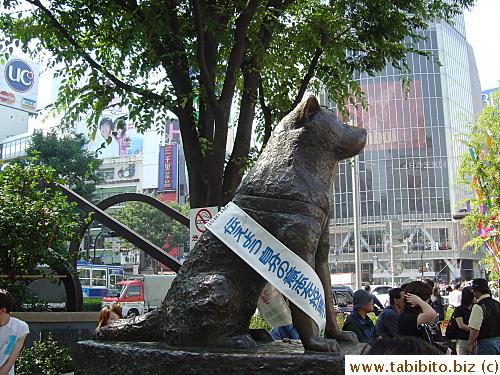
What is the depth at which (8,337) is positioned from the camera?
419 centimetres

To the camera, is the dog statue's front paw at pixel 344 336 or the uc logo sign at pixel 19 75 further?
the uc logo sign at pixel 19 75

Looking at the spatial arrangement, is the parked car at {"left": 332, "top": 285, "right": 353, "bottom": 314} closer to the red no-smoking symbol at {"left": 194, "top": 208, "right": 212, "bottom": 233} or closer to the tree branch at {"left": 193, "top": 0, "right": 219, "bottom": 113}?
the red no-smoking symbol at {"left": 194, "top": 208, "right": 212, "bottom": 233}

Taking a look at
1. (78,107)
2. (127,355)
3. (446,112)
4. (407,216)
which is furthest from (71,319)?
(446,112)

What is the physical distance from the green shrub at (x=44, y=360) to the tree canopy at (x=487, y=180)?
62.8 ft

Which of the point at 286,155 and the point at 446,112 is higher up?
the point at 446,112

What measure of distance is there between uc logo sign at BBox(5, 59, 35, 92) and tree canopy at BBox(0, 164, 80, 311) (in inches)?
2701

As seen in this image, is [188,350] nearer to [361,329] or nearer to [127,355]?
[127,355]

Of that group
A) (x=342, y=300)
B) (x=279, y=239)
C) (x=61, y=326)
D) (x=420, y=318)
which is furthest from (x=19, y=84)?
(x=279, y=239)

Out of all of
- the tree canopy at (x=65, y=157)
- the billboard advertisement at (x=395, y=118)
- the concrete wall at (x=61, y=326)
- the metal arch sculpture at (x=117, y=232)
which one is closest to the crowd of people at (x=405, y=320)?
the concrete wall at (x=61, y=326)

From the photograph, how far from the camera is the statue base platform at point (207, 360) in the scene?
255cm

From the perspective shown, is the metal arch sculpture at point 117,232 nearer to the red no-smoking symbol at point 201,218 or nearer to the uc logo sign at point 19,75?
the red no-smoking symbol at point 201,218

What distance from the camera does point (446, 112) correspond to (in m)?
56.5

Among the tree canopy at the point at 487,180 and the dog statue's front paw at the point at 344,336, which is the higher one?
the tree canopy at the point at 487,180

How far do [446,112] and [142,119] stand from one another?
54.3 m
